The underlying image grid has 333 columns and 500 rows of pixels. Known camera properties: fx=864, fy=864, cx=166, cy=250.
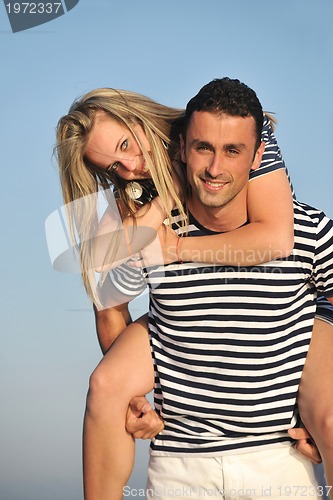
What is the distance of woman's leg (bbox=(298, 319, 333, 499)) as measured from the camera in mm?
2963

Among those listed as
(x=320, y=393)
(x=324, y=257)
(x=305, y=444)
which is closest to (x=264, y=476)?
(x=305, y=444)

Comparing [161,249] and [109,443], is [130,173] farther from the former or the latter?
[109,443]

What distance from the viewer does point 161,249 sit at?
3221 millimetres

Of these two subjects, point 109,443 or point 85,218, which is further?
point 85,218

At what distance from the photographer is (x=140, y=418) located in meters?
→ 3.22

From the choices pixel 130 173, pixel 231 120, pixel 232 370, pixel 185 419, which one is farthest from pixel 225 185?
pixel 185 419

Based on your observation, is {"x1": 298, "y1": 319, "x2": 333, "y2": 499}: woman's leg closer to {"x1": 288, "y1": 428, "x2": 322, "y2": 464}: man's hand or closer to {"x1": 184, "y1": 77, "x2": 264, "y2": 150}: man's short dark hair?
{"x1": 288, "y1": 428, "x2": 322, "y2": 464}: man's hand

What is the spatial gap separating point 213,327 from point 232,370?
0.17m

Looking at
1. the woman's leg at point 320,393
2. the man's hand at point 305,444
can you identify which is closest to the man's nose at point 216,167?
the woman's leg at point 320,393

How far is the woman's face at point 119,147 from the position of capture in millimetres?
3320

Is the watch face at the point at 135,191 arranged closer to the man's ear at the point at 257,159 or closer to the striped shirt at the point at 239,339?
the striped shirt at the point at 239,339

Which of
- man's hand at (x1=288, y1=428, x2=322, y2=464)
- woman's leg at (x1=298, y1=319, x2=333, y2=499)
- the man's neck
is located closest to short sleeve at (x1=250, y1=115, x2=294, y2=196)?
the man's neck

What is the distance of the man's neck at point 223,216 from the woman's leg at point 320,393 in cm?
48

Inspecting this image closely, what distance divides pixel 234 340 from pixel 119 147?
33.9 inches
